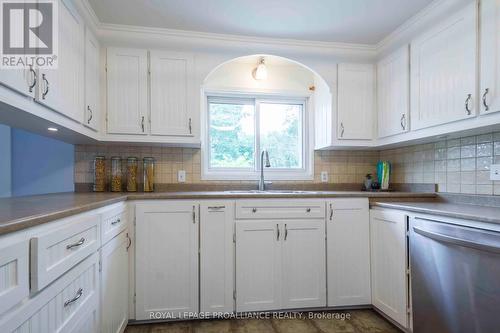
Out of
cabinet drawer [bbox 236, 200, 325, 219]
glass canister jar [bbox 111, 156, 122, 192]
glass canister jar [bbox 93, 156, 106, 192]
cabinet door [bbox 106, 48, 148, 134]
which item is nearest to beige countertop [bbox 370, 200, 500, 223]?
cabinet drawer [bbox 236, 200, 325, 219]

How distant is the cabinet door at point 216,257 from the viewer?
78.6 inches

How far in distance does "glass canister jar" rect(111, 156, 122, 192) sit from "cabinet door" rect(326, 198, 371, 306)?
1774mm

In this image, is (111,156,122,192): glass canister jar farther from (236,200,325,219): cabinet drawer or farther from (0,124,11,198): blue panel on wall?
(236,200,325,219): cabinet drawer

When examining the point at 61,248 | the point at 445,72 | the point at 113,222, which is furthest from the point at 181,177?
the point at 445,72

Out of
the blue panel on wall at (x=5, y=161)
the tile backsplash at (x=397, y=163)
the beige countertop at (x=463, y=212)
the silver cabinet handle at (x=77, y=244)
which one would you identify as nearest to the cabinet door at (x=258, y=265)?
the tile backsplash at (x=397, y=163)

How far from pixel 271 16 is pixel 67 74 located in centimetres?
139

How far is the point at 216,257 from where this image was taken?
2012mm

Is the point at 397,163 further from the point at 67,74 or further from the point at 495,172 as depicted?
the point at 67,74

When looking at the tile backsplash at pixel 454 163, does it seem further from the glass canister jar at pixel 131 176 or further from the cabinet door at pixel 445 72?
the glass canister jar at pixel 131 176

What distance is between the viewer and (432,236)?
5.08 ft

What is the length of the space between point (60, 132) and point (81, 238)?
1077 mm

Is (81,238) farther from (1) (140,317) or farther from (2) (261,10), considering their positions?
(2) (261,10)

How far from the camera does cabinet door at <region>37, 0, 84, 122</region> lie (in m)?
1.40

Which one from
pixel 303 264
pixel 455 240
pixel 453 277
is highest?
pixel 455 240
